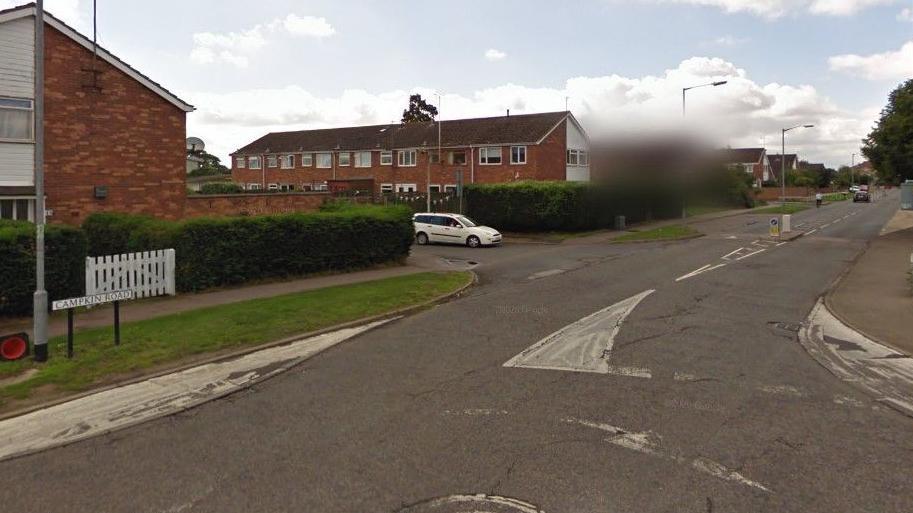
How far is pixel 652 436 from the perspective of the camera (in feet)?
18.9

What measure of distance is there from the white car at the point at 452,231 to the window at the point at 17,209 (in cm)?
1406

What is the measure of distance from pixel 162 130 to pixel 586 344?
1621 cm

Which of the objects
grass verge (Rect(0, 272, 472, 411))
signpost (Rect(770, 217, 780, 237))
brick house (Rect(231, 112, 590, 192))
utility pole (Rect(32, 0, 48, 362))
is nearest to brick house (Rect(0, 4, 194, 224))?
grass verge (Rect(0, 272, 472, 411))

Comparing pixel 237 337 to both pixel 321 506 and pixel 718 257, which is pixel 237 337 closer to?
pixel 321 506

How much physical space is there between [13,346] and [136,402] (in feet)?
8.62

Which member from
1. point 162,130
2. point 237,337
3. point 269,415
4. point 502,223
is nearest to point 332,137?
point 502,223

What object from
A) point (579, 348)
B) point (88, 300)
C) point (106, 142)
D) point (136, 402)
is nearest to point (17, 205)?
point (106, 142)

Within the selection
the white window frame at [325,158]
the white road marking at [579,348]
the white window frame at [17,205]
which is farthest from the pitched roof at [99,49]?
the white window frame at [325,158]

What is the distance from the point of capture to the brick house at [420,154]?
1790 inches

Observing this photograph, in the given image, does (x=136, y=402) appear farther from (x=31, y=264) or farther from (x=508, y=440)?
(x=31, y=264)

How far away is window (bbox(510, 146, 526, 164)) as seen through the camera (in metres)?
44.8

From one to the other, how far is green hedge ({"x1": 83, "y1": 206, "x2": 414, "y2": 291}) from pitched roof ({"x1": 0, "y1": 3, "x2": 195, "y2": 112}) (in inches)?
180

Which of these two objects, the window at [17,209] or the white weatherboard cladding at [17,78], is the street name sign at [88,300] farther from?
the white weatherboard cladding at [17,78]

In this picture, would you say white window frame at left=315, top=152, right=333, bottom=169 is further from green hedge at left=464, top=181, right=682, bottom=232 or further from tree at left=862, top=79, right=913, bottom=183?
tree at left=862, top=79, right=913, bottom=183
